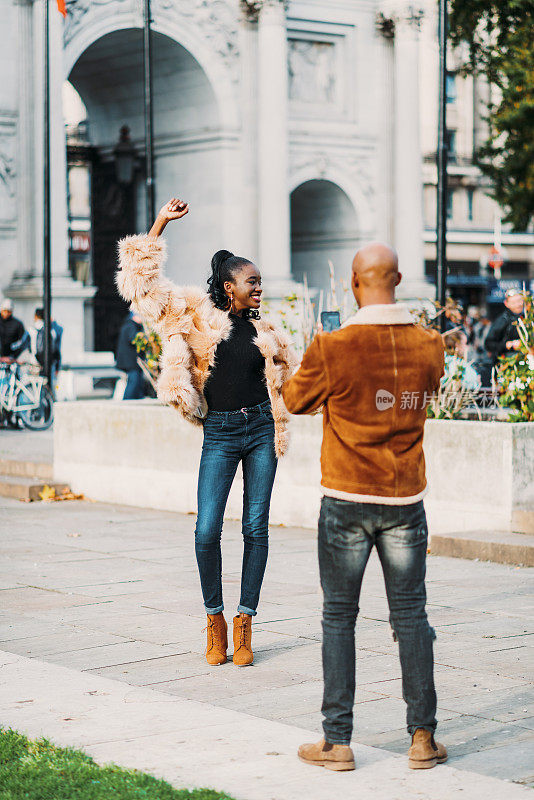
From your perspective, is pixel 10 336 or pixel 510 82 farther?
pixel 510 82

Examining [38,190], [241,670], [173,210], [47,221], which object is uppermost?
[38,190]

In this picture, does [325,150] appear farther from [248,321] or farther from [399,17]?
[248,321]

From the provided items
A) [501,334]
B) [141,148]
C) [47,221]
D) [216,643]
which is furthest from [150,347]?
[141,148]

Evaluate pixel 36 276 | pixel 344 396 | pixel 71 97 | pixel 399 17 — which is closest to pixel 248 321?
pixel 344 396

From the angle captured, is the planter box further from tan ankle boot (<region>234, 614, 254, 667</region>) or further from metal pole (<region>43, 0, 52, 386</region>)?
metal pole (<region>43, 0, 52, 386</region>)

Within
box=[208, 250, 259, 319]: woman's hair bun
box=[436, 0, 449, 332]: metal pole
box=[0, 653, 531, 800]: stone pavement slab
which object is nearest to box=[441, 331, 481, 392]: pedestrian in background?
box=[436, 0, 449, 332]: metal pole

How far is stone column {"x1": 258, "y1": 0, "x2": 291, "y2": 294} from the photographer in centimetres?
3222

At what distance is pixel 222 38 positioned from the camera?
32.3 m

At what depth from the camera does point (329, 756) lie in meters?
5.04

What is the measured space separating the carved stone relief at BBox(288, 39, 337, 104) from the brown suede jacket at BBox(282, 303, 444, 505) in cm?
2920

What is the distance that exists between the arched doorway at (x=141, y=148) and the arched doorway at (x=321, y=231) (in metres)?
3.45

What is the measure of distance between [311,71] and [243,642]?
28.5m

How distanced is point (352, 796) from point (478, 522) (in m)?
5.88

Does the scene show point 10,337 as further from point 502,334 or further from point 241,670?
point 241,670
